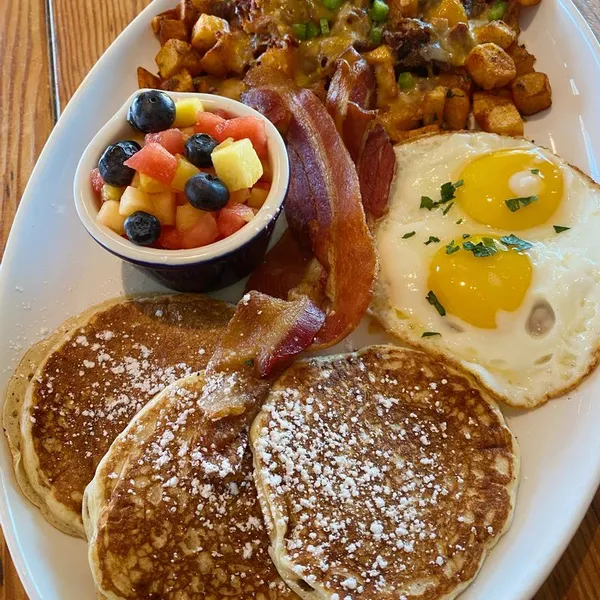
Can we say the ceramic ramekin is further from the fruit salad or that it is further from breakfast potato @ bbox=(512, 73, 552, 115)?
breakfast potato @ bbox=(512, 73, 552, 115)

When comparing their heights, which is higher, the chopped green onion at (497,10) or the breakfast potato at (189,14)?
the chopped green onion at (497,10)

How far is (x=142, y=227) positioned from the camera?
70.4 inches

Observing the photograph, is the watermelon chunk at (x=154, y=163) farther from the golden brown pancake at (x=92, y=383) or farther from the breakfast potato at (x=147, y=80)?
the breakfast potato at (x=147, y=80)

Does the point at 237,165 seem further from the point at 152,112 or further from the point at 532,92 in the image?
the point at 532,92

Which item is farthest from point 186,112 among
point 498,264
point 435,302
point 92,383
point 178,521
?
point 178,521

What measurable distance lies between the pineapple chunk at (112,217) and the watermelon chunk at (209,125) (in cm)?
35

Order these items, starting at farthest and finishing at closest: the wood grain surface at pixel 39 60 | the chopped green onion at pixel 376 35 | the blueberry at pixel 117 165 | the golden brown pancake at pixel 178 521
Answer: the wood grain surface at pixel 39 60
the chopped green onion at pixel 376 35
the blueberry at pixel 117 165
the golden brown pancake at pixel 178 521

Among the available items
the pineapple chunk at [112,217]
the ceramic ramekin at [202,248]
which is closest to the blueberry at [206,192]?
the ceramic ramekin at [202,248]

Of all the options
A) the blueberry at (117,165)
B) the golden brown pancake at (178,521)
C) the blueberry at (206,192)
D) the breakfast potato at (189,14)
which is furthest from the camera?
the breakfast potato at (189,14)

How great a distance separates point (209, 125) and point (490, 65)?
1.08 meters

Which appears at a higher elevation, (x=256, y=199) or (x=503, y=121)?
(x=503, y=121)

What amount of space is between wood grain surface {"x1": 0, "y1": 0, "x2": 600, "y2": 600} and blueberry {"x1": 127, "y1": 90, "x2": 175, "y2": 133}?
0.88 metres

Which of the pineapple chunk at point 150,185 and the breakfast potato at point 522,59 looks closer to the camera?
the pineapple chunk at point 150,185

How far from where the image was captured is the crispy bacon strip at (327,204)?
1.97 m
